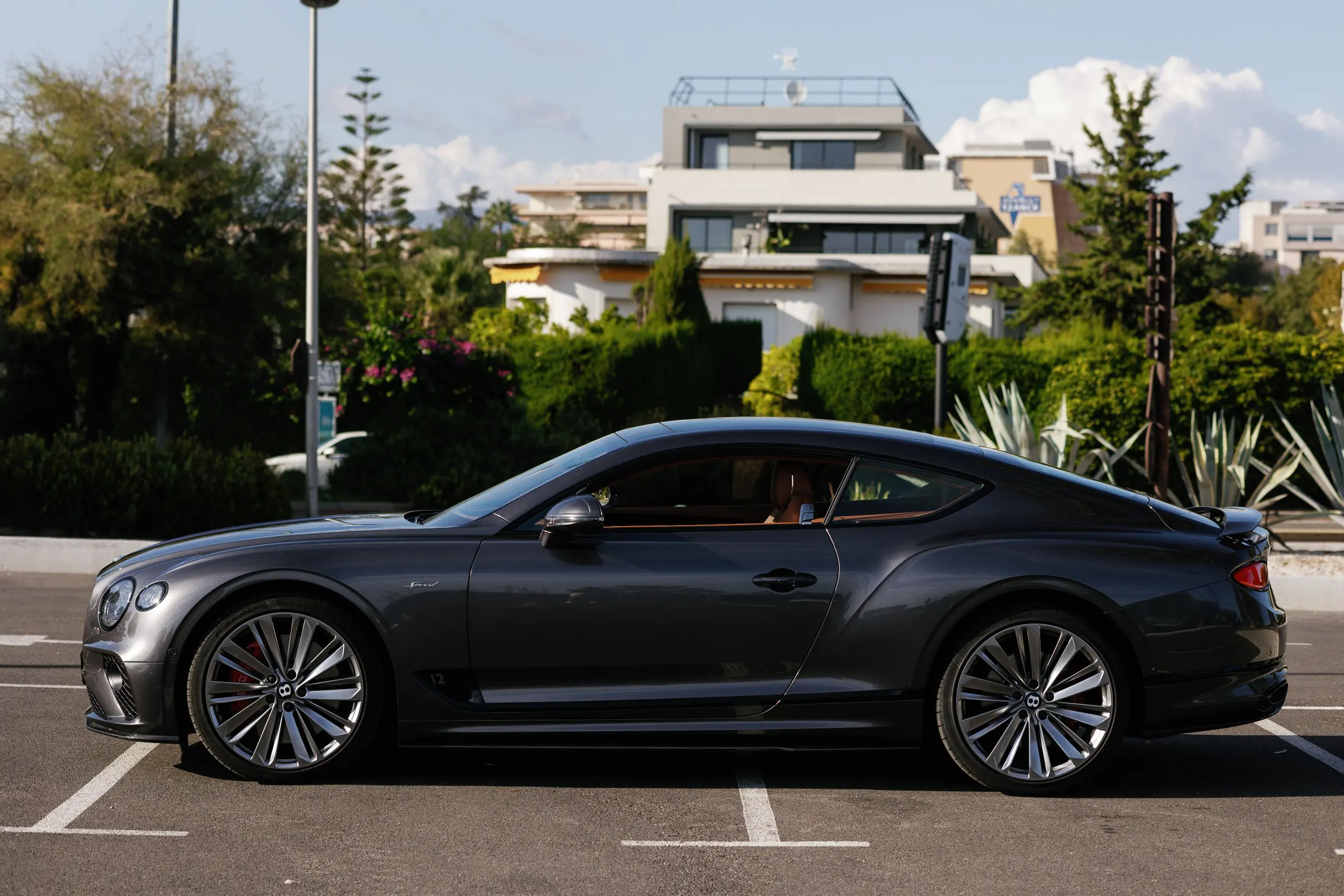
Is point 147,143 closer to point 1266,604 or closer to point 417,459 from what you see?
point 417,459

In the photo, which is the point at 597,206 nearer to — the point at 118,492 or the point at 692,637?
the point at 118,492

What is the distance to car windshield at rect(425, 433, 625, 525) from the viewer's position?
5.98m

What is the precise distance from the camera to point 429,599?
5680 mm

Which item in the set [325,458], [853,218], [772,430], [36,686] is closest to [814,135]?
[853,218]

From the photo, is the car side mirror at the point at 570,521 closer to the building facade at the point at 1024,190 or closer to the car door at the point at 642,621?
the car door at the point at 642,621

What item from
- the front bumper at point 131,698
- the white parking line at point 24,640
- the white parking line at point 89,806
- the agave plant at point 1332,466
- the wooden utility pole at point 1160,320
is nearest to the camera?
the white parking line at point 89,806

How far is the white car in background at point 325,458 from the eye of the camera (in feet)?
79.1

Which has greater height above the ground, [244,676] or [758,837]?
[244,676]

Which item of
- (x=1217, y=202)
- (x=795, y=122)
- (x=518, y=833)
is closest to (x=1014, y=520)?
(x=518, y=833)

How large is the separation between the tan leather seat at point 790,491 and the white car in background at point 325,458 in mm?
18195

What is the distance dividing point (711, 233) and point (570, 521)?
54287 millimetres

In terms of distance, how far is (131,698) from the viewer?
5754mm

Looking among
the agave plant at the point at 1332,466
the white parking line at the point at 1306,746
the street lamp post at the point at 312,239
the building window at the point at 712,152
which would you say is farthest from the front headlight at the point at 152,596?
the building window at the point at 712,152

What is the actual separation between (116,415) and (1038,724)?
22292mm
